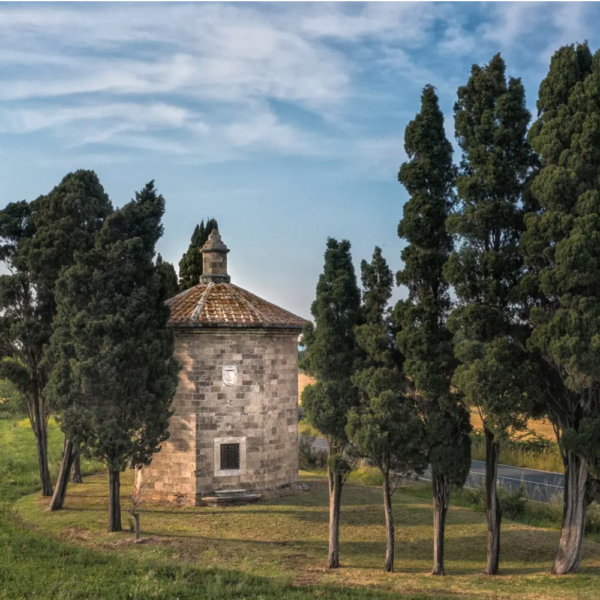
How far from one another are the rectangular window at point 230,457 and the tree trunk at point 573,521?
10.0 m

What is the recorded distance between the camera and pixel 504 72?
49.9ft

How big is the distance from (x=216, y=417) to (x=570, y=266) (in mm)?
11888

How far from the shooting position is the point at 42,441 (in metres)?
22.0

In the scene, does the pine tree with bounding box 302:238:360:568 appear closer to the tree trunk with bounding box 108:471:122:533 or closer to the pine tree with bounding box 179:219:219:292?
the tree trunk with bounding box 108:471:122:533

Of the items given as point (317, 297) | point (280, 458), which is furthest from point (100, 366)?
point (280, 458)

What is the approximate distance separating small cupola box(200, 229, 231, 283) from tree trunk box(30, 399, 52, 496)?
706 cm

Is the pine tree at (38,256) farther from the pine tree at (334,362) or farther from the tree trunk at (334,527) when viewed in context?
the tree trunk at (334,527)

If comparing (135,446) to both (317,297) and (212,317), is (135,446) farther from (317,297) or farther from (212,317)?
(317,297)

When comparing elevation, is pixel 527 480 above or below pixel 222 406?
below

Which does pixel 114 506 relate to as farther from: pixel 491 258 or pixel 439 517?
pixel 491 258

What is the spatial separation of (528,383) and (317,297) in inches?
197

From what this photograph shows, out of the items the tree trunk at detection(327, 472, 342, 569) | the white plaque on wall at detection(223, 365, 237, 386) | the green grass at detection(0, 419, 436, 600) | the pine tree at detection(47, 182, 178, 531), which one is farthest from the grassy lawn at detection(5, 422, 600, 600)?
the white plaque on wall at detection(223, 365, 237, 386)

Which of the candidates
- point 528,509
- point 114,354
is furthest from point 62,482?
point 528,509

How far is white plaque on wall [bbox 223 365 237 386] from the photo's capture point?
68.6 feet
